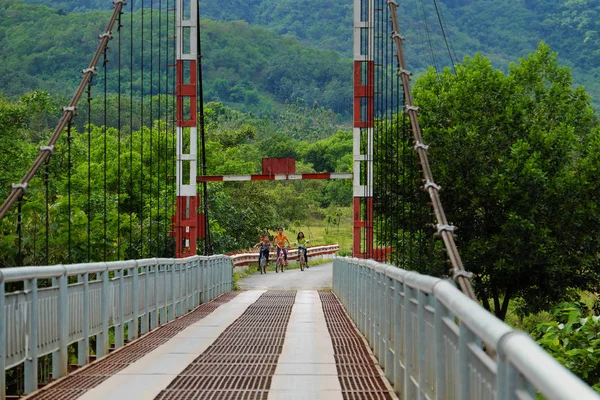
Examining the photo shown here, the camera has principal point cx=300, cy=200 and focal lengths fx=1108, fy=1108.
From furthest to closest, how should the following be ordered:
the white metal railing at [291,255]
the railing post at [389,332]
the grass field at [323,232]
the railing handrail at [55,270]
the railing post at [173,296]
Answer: the grass field at [323,232] < the white metal railing at [291,255] < the railing post at [173,296] < the railing post at [389,332] < the railing handrail at [55,270]

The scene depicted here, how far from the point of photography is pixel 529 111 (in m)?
36.8

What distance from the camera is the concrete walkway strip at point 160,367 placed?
26.4 ft

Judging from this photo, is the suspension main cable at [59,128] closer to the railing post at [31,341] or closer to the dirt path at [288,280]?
the railing post at [31,341]

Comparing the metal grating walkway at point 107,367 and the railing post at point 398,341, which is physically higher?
the railing post at point 398,341

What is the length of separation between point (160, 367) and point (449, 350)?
17.4 ft

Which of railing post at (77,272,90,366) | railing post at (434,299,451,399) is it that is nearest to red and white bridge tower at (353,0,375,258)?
railing post at (77,272,90,366)

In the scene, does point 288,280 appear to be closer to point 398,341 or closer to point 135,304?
point 135,304

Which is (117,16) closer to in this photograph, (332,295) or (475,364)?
(332,295)

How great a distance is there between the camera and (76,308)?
375 inches

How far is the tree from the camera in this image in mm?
32375

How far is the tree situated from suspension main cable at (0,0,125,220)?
47.6 feet

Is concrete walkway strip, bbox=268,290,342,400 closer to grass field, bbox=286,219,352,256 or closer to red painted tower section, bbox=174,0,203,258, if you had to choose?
red painted tower section, bbox=174,0,203,258

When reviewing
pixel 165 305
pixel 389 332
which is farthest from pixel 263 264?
pixel 389 332

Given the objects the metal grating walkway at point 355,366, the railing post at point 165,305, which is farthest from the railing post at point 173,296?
the metal grating walkway at point 355,366
